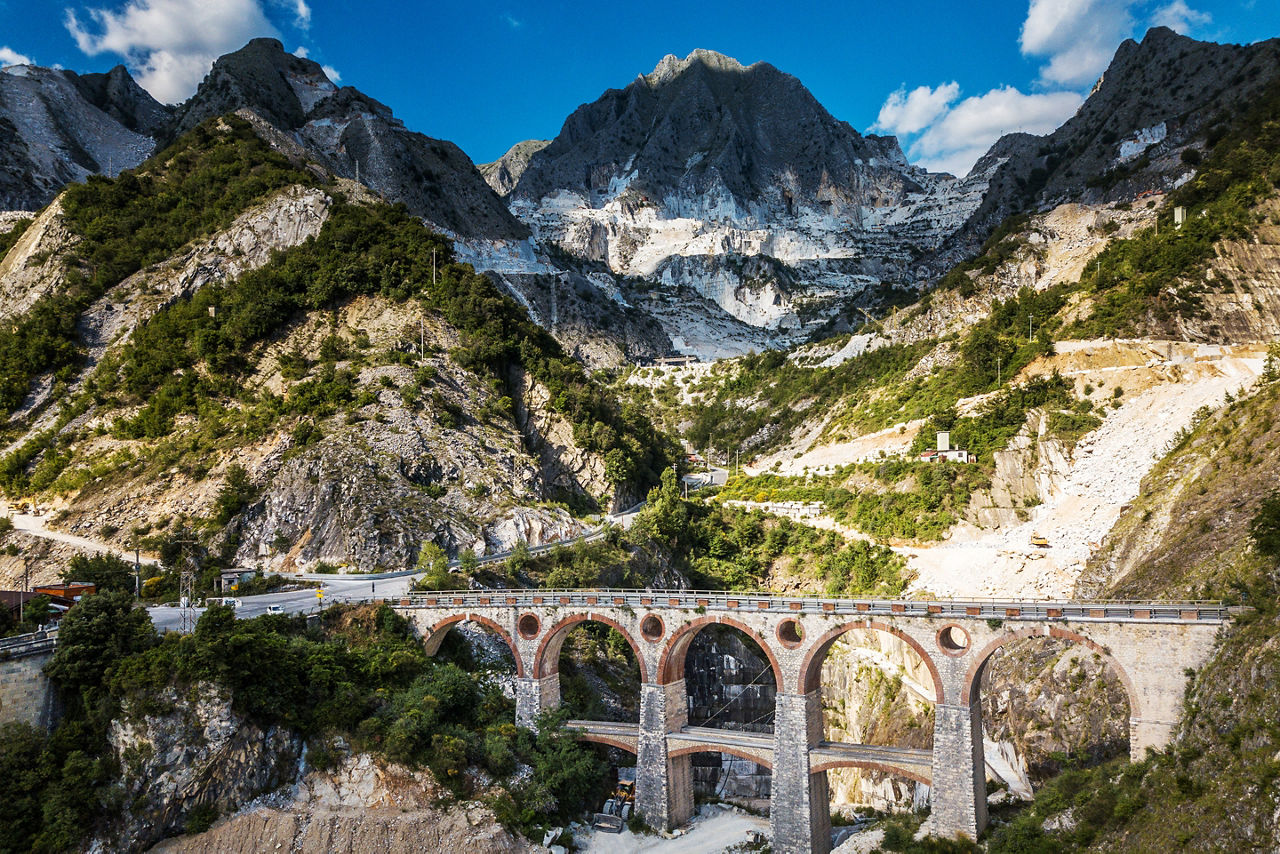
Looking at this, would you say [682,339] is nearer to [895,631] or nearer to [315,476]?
[315,476]

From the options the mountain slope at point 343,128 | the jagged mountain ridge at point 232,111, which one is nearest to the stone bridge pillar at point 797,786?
the jagged mountain ridge at point 232,111

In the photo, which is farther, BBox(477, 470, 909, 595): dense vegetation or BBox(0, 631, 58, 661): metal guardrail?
BBox(477, 470, 909, 595): dense vegetation

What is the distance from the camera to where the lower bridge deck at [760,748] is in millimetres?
37156

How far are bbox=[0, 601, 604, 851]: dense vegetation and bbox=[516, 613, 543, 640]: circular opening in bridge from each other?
348 cm

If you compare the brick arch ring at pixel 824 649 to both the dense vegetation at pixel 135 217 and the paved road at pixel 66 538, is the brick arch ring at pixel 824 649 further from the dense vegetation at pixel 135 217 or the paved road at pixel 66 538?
the dense vegetation at pixel 135 217

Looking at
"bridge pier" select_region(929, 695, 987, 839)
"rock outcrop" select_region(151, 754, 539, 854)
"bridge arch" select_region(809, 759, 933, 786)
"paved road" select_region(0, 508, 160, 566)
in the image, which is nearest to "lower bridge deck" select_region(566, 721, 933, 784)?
"bridge arch" select_region(809, 759, 933, 786)

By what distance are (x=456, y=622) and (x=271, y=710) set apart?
11593 millimetres

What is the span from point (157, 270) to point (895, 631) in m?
71.7

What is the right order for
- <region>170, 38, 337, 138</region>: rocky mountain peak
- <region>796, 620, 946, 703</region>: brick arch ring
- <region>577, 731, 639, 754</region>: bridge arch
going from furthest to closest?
<region>170, 38, 337, 138</region>: rocky mountain peak, <region>577, 731, 639, 754</region>: bridge arch, <region>796, 620, 946, 703</region>: brick arch ring

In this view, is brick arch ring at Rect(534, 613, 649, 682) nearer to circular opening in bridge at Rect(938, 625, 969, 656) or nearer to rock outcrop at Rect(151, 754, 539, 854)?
rock outcrop at Rect(151, 754, 539, 854)

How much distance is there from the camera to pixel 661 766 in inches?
1623

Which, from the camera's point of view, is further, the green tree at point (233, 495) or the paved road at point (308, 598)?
the green tree at point (233, 495)

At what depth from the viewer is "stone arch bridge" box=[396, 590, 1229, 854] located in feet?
107

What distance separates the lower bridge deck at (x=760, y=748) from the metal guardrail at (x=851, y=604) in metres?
5.98
